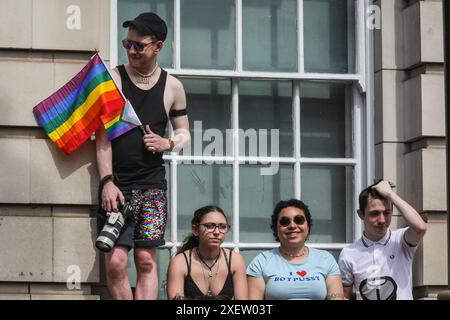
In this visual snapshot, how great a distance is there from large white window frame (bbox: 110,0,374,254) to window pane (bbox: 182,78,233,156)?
60mm

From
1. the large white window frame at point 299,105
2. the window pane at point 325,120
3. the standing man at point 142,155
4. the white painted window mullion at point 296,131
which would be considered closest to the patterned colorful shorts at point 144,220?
the standing man at point 142,155

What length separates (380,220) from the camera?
10906 mm

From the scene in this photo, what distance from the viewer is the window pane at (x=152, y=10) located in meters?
11.6

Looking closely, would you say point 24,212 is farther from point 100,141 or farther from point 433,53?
point 433,53

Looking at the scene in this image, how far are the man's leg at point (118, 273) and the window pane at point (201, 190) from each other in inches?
36.2

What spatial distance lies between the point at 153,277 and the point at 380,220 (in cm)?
187

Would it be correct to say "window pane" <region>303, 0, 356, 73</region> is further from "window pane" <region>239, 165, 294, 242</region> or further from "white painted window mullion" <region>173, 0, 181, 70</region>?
"white painted window mullion" <region>173, 0, 181, 70</region>

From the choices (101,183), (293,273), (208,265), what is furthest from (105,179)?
(293,273)

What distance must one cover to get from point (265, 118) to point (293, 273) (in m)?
1.82

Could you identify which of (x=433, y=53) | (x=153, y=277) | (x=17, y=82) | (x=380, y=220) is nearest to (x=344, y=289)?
(x=380, y=220)

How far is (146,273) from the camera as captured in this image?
10.8 meters

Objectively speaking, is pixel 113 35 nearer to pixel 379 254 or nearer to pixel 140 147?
pixel 140 147

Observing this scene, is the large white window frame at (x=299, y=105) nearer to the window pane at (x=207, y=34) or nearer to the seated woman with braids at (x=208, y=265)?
the window pane at (x=207, y=34)
